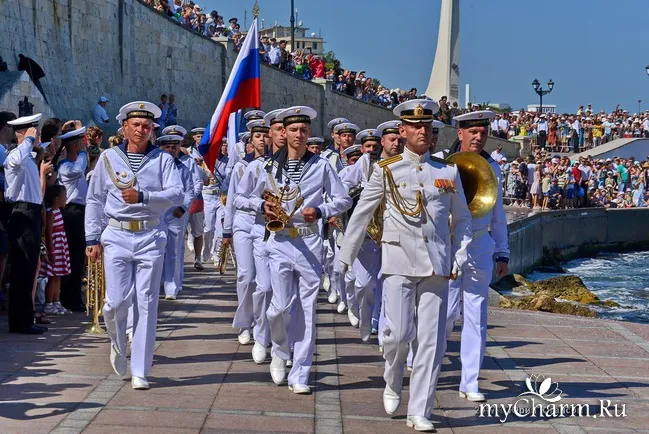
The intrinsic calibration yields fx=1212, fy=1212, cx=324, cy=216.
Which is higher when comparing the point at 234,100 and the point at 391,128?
the point at 234,100

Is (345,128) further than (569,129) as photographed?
No

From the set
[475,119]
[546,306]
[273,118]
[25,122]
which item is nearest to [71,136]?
[25,122]

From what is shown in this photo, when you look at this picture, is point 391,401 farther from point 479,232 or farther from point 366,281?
point 366,281

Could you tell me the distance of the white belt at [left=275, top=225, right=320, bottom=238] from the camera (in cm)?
955

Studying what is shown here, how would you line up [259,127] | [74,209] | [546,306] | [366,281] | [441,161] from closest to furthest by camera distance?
[441,161]
[366,281]
[259,127]
[74,209]
[546,306]

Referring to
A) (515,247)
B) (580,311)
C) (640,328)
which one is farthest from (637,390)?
(515,247)

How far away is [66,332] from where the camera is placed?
37.8 ft

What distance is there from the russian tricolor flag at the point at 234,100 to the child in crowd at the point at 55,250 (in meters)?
2.23

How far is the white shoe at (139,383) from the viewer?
8922 millimetres

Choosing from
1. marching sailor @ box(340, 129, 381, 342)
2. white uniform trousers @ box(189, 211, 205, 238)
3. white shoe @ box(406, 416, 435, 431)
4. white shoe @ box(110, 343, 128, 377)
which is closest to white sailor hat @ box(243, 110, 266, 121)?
marching sailor @ box(340, 129, 381, 342)

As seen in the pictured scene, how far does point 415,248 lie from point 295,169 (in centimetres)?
186

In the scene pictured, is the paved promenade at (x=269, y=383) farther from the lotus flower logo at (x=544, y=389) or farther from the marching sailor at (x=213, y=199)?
the marching sailor at (x=213, y=199)

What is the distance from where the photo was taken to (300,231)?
958 centimetres

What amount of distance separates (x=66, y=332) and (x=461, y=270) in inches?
186
